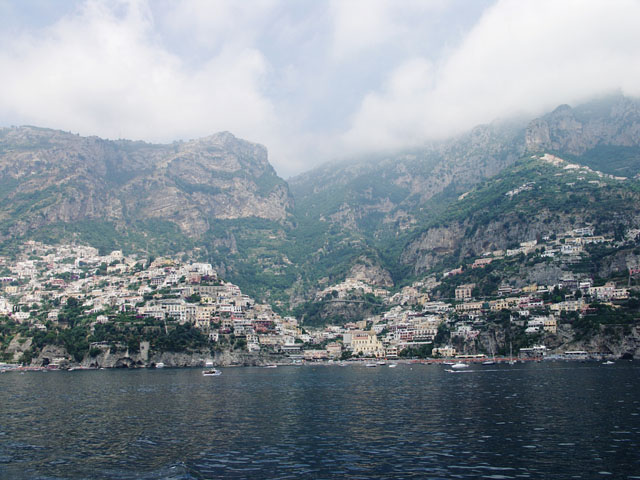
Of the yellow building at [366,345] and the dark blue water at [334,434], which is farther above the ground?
the yellow building at [366,345]

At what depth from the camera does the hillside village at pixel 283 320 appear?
5192 inches

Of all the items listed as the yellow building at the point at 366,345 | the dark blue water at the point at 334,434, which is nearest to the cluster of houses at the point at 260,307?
the yellow building at the point at 366,345

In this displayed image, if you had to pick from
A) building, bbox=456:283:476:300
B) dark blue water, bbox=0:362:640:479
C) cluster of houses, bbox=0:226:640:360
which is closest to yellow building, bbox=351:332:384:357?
cluster of houses, bbox=0:226:640:360

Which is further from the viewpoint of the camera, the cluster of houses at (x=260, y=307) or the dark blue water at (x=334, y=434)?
the cluster of houses at (x=260, y=307)

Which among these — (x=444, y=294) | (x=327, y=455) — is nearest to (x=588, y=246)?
(x=444, y=294)

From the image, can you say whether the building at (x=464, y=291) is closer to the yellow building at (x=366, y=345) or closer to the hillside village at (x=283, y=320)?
the hillside village at (x=283, y=320)

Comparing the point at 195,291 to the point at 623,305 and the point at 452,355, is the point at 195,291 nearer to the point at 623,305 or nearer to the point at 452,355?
the point at 452,355

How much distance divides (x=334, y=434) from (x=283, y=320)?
158660 mm

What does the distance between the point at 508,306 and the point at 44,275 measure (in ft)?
500

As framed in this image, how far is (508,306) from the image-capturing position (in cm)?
15025

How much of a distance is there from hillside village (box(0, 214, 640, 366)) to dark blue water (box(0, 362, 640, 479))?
7375 cm

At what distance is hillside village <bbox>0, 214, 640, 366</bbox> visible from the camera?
13188 centimetres

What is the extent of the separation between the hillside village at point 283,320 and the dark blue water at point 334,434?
73.8 m

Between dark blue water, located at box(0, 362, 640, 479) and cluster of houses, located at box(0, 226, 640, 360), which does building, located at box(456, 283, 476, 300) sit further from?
dark blue water, located at box(0, 362, 640, 479)
